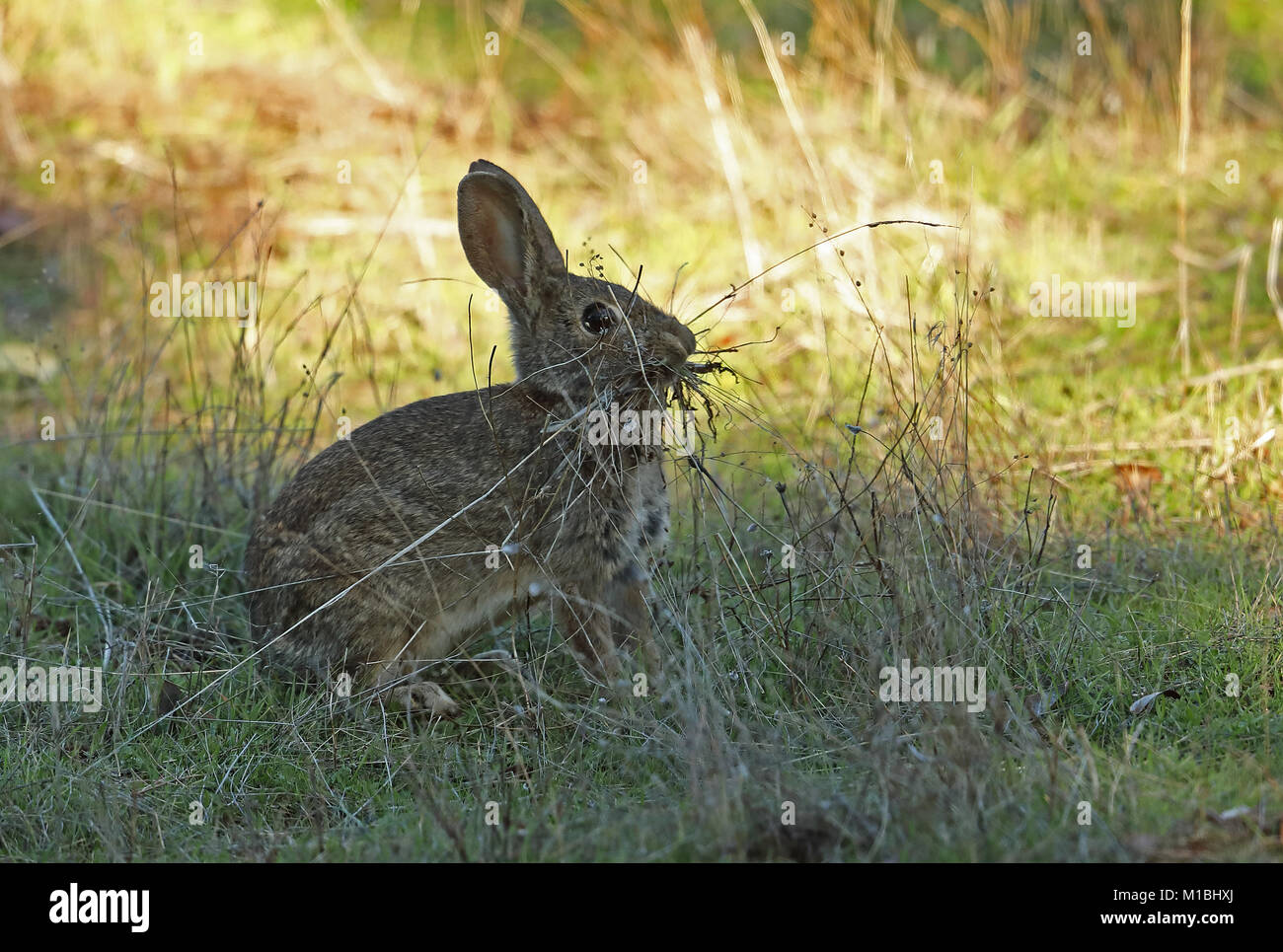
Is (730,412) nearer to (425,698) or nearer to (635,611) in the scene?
(635,611)

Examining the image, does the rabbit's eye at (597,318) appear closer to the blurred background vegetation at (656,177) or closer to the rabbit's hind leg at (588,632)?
the rabbit's hind leg at (588,632)

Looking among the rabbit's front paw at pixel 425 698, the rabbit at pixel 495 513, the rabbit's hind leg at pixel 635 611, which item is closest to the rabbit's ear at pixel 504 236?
the rabbit at pixel 495 513

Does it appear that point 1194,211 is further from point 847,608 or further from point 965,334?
point 847,608

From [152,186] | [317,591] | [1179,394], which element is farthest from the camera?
[152,186]

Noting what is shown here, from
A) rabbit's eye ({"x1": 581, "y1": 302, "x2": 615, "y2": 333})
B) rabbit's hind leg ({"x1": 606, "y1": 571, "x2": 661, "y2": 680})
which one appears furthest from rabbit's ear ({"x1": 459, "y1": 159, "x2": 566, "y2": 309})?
rabbit's hind leg ({"x1": 606, "y1": 571, "x2": 661, "y2": 680})

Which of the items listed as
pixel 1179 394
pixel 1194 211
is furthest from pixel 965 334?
pixel 1194 211

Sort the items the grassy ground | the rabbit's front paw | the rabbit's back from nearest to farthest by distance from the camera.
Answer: the grassy ground
the rabbit's front paw
the rabbit's back

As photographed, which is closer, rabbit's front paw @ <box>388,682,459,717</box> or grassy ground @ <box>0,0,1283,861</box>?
grassy ground @ <box>0,0,1283,861</box>

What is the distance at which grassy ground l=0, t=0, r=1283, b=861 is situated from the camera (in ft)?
12.0

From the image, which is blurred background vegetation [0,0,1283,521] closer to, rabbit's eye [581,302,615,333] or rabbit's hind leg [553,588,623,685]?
rabbit's eye [581,302,615,333]

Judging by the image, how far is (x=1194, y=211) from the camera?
7812 millimetres
